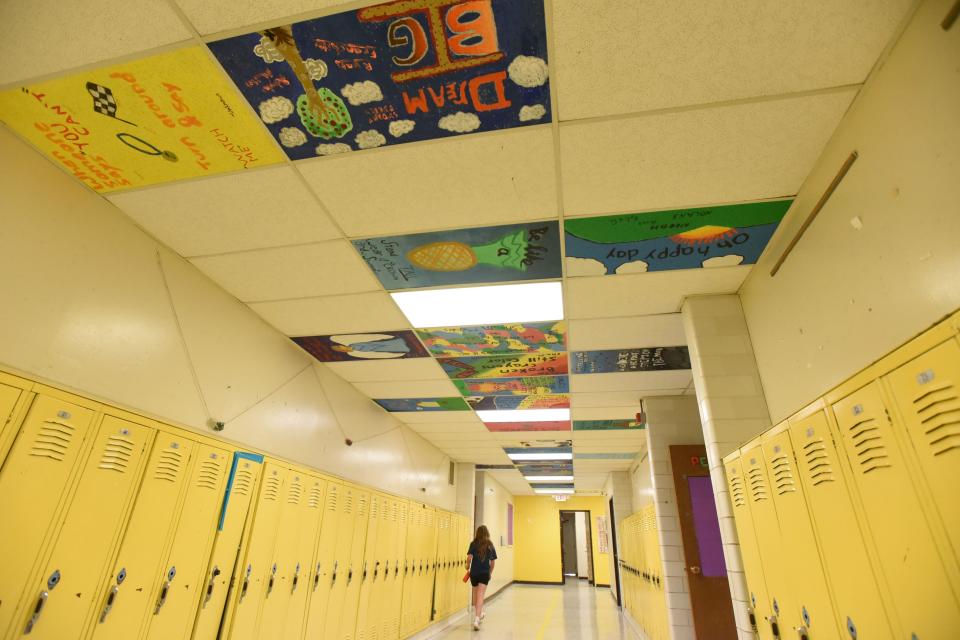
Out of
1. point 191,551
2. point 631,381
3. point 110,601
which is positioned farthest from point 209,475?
point 631,381

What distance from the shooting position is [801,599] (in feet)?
5.00

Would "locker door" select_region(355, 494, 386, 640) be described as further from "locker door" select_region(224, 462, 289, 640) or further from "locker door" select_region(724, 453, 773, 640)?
→ "locker door" select_region(724, 453, 773, 640)

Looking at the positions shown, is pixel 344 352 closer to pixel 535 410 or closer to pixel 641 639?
pixel 535 410

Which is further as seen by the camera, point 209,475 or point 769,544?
point 209,475

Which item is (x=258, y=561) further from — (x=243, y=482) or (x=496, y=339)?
(x=496, y=339)

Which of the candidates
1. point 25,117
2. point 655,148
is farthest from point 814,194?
point 25,117

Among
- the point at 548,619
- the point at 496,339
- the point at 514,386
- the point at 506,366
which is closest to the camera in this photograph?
the point at 496,339

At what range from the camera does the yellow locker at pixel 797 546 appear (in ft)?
4.60

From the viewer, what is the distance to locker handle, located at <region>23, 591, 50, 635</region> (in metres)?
1.55

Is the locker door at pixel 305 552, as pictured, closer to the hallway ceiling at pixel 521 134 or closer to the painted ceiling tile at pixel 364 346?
the painted ceiling tile at pixel 364 346

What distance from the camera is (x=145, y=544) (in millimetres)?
2021

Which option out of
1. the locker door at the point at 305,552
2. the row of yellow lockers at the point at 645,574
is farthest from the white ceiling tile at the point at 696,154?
the row of yellow lockers at the point at 645,574

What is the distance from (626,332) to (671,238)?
108 cm

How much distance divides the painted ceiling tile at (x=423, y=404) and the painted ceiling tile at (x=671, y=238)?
271 centimetres
